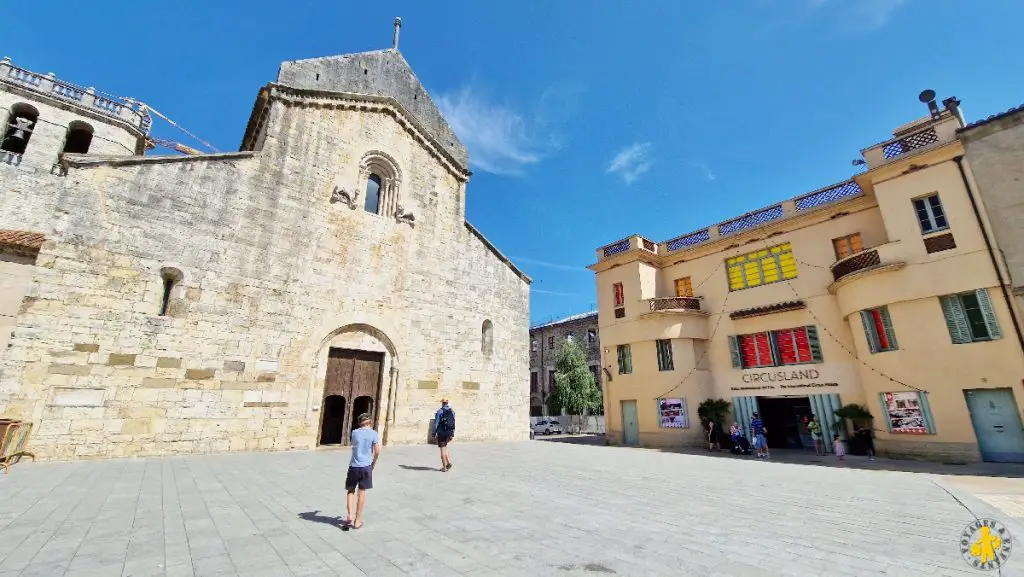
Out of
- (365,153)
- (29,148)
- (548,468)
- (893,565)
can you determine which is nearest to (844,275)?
(548,468)

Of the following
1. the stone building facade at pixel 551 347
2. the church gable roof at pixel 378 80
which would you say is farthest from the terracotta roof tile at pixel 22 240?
the stone building facade at pixel 551 347

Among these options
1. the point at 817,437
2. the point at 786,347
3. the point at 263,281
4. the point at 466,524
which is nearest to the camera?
the point at 466,524

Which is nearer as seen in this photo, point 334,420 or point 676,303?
point 334,420

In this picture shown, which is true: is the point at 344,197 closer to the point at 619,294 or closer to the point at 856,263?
the point at 619,294

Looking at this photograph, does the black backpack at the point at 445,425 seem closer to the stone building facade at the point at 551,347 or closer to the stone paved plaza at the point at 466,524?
the stone paved plaza at the point at 466,524

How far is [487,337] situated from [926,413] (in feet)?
50.1

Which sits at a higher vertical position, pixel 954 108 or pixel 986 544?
pixel 954 108

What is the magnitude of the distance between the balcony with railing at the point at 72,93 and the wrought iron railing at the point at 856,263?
3432cm

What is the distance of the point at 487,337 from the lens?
1650cm

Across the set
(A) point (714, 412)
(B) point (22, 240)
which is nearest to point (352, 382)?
(B) point (22, 240)

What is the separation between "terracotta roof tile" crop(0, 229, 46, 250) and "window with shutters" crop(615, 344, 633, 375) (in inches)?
868

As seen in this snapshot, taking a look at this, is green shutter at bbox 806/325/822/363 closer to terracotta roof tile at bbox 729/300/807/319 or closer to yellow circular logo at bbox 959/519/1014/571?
terracotta roof tile at bbox 729/300/807/319

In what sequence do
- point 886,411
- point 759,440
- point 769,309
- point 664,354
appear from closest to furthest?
point 886,411 → point 759,440 → point 769,309 → point 664,354

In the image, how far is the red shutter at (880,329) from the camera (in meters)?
14.8
